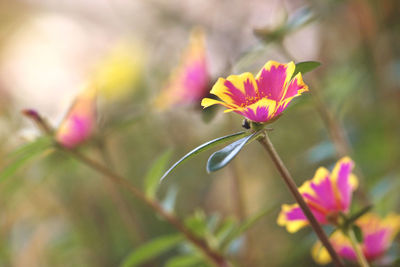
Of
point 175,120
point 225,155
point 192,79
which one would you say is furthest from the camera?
point 175,120

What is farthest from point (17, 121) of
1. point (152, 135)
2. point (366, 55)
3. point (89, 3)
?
point (89, 3)

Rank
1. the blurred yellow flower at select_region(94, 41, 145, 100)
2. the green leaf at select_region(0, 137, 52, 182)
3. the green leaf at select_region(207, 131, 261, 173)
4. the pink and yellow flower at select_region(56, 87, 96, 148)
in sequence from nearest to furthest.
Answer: the green leaf at select_region(207, 131, 261, 173)
the green leaf at select_region(0, 137, 52, 182)
the pink and yellow flower at select_region(56, 87, 96, 148)
the blurred yellow flower at select_region(94, 41, 145, 100)

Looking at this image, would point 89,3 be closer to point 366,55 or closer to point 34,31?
point 34,31

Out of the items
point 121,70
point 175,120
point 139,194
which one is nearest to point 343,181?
point 139,194

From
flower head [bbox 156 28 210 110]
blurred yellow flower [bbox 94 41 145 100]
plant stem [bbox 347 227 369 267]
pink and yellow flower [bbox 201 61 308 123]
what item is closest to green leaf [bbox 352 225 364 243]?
plant stem [bbox 347 227 369 267]

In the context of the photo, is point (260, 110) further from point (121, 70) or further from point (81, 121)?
point (121, 70)

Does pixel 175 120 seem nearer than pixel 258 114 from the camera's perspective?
No

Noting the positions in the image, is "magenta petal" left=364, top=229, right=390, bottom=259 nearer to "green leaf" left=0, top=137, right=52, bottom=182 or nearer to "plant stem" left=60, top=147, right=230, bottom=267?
"plant stem" left=60, top=147, right=230, bottom=267
